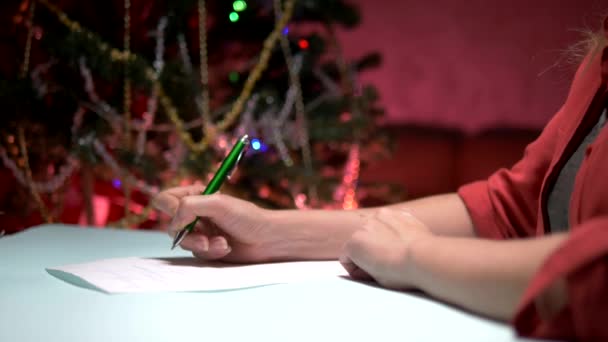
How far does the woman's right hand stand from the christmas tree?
0.98 meters

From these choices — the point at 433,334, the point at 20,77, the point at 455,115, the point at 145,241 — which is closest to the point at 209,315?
the point at 433,334

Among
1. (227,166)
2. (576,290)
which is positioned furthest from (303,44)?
(576,290)

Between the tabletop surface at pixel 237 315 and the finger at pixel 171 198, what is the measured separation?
0.18m

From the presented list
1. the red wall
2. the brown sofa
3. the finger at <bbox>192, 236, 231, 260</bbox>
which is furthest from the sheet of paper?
the red wall

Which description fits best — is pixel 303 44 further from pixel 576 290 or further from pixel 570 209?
pixel 576 290

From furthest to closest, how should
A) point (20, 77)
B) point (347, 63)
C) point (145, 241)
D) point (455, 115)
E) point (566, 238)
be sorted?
point (455, 115) < point (347, 63) < point (20, 77) < point (145, 241) < point (566, 238)

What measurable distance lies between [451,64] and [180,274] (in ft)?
8.95

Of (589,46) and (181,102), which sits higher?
(589,46)

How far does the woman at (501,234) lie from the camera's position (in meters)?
0.43

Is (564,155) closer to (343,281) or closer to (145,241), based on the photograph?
(343,281)

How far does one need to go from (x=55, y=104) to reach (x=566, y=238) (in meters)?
1.67

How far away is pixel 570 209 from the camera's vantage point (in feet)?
2.21

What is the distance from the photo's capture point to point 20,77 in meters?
1.77

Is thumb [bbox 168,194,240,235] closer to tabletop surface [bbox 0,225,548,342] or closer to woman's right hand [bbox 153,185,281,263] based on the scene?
woman's right hand [bbox 153,185,281,263]
